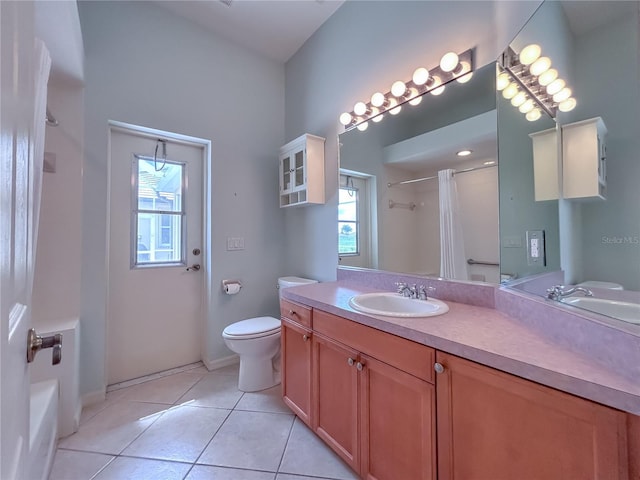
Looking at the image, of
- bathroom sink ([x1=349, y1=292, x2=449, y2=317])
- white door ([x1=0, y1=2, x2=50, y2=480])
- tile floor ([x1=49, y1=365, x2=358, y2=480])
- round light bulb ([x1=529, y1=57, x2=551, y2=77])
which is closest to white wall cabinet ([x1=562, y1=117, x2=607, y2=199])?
round light bulb ([x1=529, y1=57, x2=551, y2=77])

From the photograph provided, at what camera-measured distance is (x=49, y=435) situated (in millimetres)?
1271

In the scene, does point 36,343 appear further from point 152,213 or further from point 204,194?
point 204,194

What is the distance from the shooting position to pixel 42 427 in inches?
44.1

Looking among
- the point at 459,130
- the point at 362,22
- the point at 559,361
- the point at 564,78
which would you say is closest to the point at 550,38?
the point at 564,78

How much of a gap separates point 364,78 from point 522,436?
214cm

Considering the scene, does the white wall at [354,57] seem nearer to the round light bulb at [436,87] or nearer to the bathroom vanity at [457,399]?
the round light bulb at [436,87]

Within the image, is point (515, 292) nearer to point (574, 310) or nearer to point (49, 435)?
point (574, 310)

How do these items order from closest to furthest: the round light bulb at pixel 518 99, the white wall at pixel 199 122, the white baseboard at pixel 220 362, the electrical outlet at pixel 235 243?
the round light bulb at pixel 518 99 < the white wall at pixel 199 122 < the white baseboard at pixel 220 362 < the electrical outlet at pixel 235 243

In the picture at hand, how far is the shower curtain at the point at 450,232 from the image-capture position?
1480 millimetres

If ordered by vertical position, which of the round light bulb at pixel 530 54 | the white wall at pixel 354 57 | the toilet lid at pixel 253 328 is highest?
the white wall at pixel 354 57

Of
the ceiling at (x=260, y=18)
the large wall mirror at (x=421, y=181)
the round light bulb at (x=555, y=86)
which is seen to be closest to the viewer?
the round light bulb at (x=555, y=86)

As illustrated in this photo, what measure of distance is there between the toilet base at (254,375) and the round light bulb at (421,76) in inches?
84.1

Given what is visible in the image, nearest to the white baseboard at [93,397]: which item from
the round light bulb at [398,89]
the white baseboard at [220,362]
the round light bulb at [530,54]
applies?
the white baseboard at [220,362]

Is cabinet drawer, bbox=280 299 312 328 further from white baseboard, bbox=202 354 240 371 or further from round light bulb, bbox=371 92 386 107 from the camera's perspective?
round light bulb, bbox=371 92 386 107
